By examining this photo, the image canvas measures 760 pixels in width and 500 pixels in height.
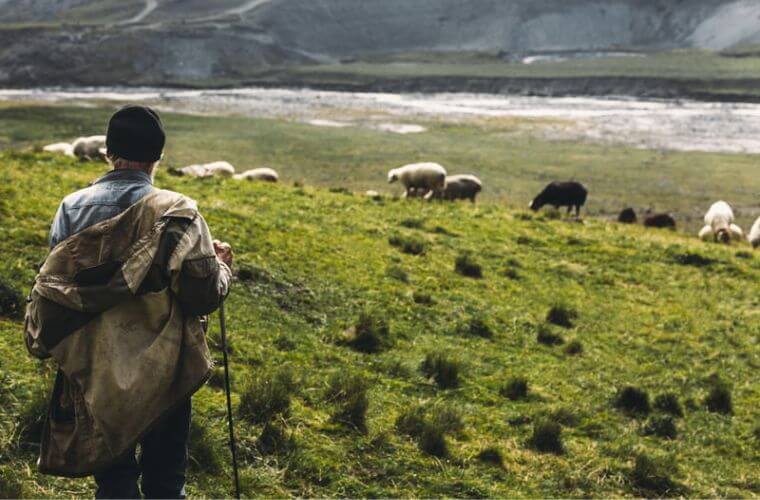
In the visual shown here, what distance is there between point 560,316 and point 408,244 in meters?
3.73

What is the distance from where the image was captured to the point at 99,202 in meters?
4.30

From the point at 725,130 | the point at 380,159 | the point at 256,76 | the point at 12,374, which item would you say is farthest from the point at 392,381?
the point at 256,76

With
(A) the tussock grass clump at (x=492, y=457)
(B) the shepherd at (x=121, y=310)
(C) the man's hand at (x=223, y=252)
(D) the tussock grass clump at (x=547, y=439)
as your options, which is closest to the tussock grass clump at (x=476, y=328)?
(D) the tussock grass clump at (x=547, y=439)

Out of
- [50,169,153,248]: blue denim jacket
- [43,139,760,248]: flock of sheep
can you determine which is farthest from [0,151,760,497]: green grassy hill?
[43,139,760,248]: flock of sheep

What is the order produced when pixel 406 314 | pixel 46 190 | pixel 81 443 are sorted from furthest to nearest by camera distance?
pixel 46 190 < pixel 406 314 < pixel 81 443

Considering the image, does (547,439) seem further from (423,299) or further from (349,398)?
(423,299)

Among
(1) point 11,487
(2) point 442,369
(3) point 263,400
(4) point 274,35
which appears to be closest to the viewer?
(1) point 11,487

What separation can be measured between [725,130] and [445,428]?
6980 centimetres

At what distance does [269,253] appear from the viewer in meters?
13.0

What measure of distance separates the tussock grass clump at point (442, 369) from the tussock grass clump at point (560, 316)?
3.50 metres

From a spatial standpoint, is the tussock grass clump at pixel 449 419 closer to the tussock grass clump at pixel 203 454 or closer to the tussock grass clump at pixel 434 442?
the tussock grass clump at pixel 434 442

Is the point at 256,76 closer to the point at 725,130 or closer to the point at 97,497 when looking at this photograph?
the point at 725,130

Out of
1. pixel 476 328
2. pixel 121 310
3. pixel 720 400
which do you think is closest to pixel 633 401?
pixel 720 400

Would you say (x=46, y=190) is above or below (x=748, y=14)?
below
